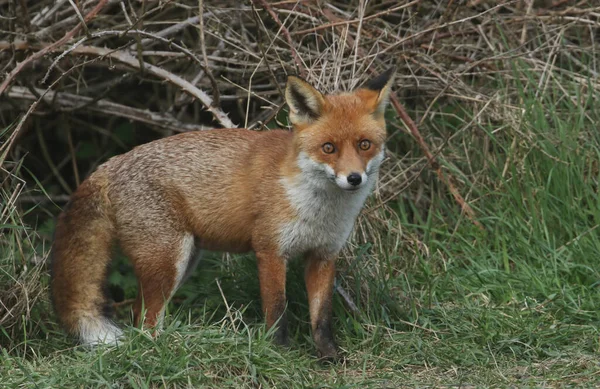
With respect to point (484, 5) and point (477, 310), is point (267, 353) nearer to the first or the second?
point (477, 310)

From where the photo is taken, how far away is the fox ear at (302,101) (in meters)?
4.22

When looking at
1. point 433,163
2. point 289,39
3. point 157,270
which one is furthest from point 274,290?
point 433,163

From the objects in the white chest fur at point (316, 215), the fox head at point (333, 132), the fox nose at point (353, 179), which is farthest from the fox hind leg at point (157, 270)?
the fox nose at point (353, 179)

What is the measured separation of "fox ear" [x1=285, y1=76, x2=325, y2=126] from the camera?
4.22 m

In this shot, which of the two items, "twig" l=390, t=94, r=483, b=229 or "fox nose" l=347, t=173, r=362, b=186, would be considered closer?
"fox nose" l=347, t=173, r=362, b=186

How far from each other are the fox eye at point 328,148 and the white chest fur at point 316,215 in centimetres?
18

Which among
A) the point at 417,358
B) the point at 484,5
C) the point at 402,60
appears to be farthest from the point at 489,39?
the point at 417,358

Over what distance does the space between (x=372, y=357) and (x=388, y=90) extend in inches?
52.9

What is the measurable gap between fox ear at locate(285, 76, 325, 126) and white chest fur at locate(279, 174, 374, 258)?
1.03 ft

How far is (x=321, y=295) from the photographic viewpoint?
452 centimetres

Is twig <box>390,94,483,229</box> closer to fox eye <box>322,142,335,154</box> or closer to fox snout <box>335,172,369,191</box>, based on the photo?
fox eye <box>322,142,335,154</box>

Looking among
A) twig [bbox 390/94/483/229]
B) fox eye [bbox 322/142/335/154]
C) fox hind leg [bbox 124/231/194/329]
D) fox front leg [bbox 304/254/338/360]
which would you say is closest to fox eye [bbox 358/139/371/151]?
fox eye [bbox 322/142/335/154]

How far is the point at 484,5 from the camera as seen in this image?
6.49 meters

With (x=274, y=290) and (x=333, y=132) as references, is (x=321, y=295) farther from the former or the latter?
(x=333, y=132)
